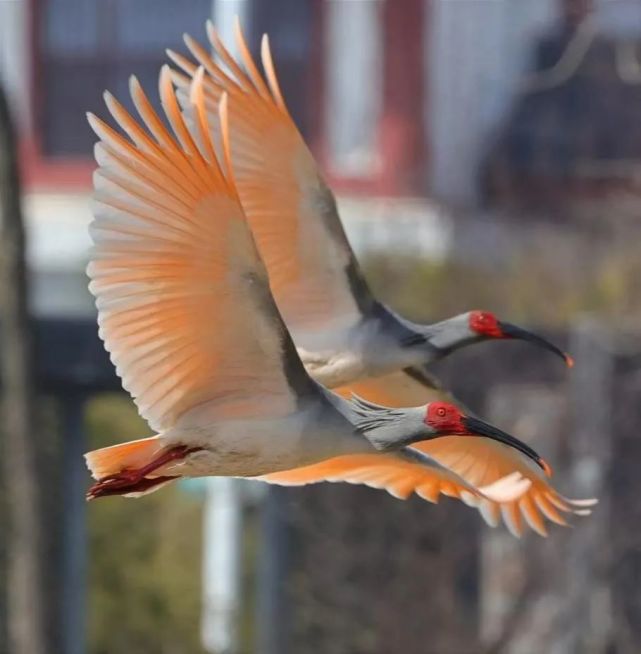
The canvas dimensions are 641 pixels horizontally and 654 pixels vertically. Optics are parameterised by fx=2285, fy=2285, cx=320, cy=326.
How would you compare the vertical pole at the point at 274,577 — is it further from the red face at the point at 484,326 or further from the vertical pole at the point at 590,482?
the red face at the point at 484,326

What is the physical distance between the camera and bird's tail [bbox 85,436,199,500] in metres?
6.25

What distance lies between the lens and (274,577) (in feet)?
37.6

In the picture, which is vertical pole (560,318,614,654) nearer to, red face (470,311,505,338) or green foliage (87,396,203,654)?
green foliage (87,396,203,654)

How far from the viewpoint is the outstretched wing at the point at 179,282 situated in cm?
602

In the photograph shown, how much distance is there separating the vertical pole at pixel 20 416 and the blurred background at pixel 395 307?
0.6 inches

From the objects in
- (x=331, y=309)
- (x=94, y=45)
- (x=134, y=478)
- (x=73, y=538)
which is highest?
(x=94, y=45)

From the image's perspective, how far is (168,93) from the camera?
5930 millimetres

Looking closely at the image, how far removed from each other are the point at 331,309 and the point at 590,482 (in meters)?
3.81

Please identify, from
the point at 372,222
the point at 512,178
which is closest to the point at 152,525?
the point at 372,222

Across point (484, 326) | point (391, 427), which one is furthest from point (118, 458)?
point (484, 326)

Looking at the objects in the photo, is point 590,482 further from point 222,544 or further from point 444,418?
point 444,418

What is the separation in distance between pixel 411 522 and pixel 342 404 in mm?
5151

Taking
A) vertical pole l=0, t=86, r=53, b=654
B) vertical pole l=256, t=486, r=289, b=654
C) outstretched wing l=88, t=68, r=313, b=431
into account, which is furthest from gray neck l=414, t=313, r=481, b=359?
vertical pole l=256, t=486, r=289, b=654

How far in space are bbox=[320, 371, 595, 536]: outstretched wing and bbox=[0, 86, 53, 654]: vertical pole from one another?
2.85m
